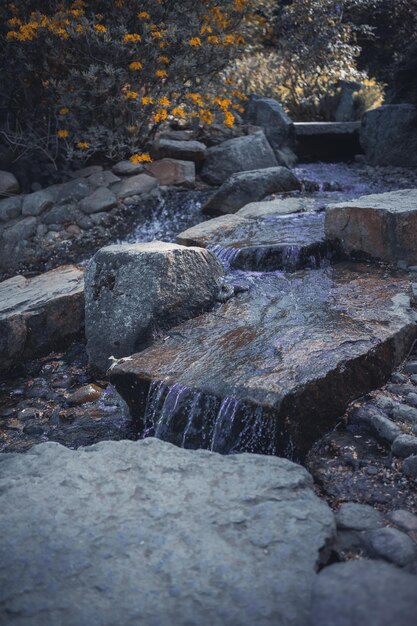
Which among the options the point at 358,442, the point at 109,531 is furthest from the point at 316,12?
the point at 109,531

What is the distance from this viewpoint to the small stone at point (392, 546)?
5.90ft

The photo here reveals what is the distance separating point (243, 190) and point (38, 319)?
3.14m

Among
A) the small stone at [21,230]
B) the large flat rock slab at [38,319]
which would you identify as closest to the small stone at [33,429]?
the large flat rock slab at [38,319]

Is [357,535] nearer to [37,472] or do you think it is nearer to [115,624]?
[115,624]

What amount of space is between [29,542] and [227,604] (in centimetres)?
66

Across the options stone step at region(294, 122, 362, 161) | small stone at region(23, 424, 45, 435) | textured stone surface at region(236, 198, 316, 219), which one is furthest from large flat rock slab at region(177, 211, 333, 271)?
stone step at region(294, 122, 362, 161)

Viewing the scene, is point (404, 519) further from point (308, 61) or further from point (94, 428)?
point (308, 61)

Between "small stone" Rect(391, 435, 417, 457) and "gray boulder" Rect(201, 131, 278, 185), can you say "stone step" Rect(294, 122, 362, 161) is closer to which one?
"gray boulder" Rect(201, 131, 278, 185)

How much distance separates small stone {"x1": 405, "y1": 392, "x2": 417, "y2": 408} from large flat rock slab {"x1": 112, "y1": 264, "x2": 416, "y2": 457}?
0.17 meters

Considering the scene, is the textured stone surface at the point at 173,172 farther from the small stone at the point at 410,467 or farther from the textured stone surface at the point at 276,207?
the small stone at the point at 410,467

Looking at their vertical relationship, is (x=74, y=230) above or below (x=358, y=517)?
above

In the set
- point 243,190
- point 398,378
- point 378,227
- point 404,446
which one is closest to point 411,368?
point 398,378

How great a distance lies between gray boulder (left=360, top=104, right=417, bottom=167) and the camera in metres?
8.24

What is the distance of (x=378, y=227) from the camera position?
4.23m
